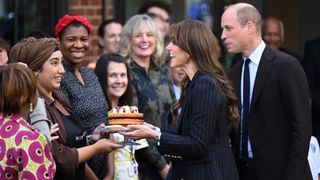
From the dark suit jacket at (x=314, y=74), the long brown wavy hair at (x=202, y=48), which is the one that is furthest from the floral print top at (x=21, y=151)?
the dark suit jacket at (x=314, y=74)

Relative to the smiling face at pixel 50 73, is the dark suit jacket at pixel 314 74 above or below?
below

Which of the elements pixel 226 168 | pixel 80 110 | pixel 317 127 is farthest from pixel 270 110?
pixel 317 127

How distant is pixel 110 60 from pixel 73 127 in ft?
5.22

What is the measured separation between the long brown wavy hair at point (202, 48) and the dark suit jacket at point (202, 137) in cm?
9

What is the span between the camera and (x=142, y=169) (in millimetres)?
7512

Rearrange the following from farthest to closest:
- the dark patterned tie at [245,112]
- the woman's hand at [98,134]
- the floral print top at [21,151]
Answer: the dark patterned tie at [245,112] < the woman's hand at [98,134] < the floral print top at [21,151]

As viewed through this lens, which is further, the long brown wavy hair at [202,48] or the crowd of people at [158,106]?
the long brown wavy hair at [202,48]

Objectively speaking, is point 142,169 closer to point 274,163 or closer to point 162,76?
point 162,76

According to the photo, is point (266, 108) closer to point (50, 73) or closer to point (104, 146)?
point (104, 146)

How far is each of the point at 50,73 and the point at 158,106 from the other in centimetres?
203

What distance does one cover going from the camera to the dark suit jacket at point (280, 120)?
20.5 feet

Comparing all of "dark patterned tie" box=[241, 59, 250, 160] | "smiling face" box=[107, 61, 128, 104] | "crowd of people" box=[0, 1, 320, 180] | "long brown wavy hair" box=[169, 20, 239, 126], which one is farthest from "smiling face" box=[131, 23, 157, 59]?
"long brown wavy hair" box=[169, 20, 239, 126]

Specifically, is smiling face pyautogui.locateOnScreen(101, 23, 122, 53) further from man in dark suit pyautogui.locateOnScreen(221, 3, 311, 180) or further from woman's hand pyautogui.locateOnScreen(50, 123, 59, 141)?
woman's hand pyautogui.locateOnScreen(50, 123, 59, 141)

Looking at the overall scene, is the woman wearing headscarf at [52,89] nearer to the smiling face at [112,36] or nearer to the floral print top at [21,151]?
the floral print top at [21,151]
